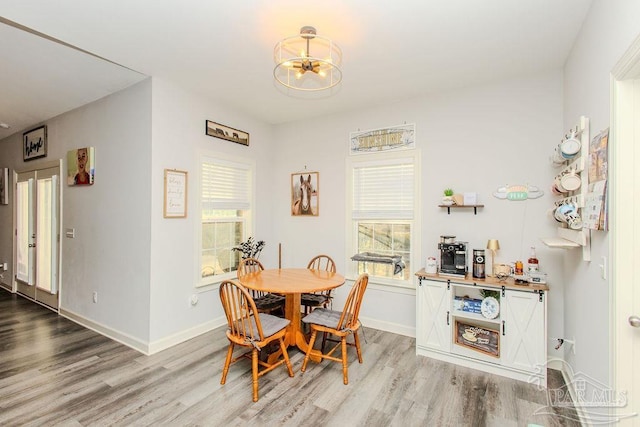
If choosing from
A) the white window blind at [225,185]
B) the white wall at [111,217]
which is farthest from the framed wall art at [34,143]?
the white window blind at [225,185]

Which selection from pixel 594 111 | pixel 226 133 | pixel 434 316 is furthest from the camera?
pixel 226 133

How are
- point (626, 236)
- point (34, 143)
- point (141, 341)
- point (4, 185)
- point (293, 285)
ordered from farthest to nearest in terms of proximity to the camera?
point (4, 185)
point (34, 143)
point (141, 341)
point (293, 285)
point (626, 236)

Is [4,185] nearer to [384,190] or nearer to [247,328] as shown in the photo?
[247,328]

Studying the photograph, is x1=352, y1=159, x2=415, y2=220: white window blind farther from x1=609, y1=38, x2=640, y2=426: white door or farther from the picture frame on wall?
the picture frame on wall

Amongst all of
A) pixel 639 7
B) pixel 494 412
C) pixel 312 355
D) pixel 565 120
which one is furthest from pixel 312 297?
pixel 639 7

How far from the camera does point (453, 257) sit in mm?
3074

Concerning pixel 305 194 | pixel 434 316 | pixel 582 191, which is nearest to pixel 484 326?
pixel 434 316

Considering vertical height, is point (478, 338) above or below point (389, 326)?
above

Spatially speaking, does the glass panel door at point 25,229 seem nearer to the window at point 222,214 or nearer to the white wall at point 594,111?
the window at point 222,214

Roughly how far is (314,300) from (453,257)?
1.56 m

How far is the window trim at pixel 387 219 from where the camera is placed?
351 centimetres

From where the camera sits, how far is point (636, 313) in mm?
1498

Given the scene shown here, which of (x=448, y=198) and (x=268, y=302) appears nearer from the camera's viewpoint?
(x=448, y=198)

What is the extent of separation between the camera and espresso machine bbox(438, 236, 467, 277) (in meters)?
3.02
